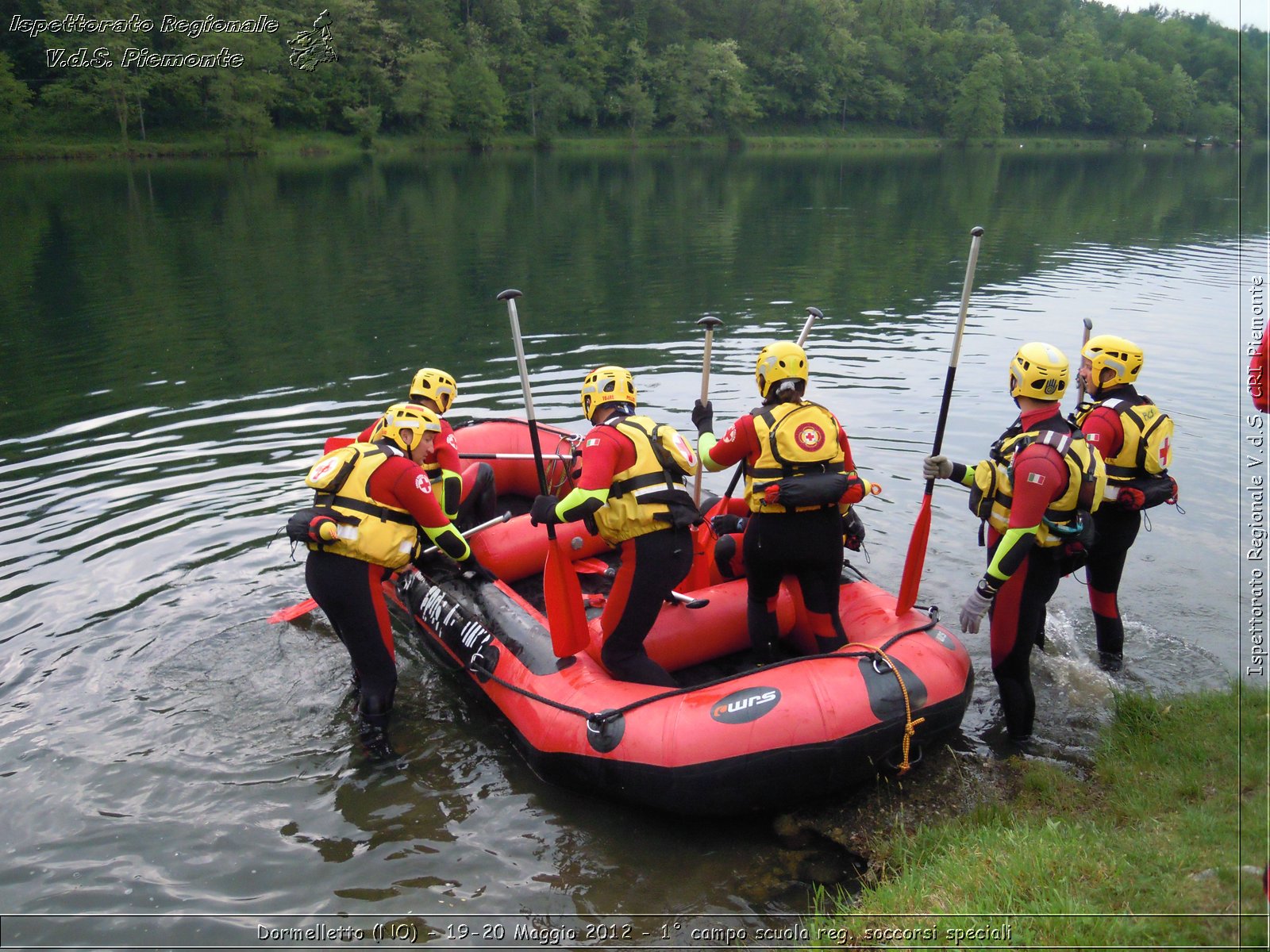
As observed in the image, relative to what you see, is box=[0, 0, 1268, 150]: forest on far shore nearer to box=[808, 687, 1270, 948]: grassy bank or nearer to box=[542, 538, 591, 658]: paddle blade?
box=[808, 687, 1270, 948]: grassy bank

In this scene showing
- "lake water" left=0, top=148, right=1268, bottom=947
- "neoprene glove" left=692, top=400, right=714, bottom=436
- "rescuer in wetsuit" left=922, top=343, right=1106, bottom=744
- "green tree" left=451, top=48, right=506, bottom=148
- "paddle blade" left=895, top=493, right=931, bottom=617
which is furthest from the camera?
"green tree" left=451, top=48, right=506, bottom=148

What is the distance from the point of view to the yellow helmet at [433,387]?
7230 millimetres

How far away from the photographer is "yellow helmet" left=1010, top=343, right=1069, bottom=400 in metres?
5.17

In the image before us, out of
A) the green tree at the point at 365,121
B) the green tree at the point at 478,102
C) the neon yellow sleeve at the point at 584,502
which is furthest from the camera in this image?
the green tree at the point at 478,102

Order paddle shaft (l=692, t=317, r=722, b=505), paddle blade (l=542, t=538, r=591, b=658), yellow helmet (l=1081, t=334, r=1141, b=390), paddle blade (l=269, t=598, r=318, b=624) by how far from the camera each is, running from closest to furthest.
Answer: paddle blade (l=542, t=538, r=591, b=658), yellow helmet (l=1081, t=334, r=1141, b=390), paddle shaft (l=692, t=317, r=722, b=505), paddle blade (l=269, t=598, r=318, b=624)

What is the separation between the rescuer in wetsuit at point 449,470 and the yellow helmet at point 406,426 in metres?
0.22

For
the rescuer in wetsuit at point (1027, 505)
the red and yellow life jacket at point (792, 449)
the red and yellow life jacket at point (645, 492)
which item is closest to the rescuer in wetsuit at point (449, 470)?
the red and yellow life jacket at point (645, 492)

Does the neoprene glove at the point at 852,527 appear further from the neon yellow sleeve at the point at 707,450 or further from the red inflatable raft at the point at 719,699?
the neon yellow sleeve at the point at 707,450

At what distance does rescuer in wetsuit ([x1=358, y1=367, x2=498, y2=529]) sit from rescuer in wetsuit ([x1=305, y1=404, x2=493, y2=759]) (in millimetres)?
754

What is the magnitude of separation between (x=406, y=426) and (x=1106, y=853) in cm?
455

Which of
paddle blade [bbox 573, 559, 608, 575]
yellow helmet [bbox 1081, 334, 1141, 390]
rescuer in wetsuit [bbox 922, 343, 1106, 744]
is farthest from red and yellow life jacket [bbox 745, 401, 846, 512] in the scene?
paddle blade [bbox 573, 559, 608, 575]

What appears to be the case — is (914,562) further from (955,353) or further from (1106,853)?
(1106,853)

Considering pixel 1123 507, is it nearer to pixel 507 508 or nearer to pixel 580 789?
pixel 580 789

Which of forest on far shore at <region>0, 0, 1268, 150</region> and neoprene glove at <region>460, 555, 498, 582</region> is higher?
forest on far shore at <region>0, 0, 1268, 150</region>
